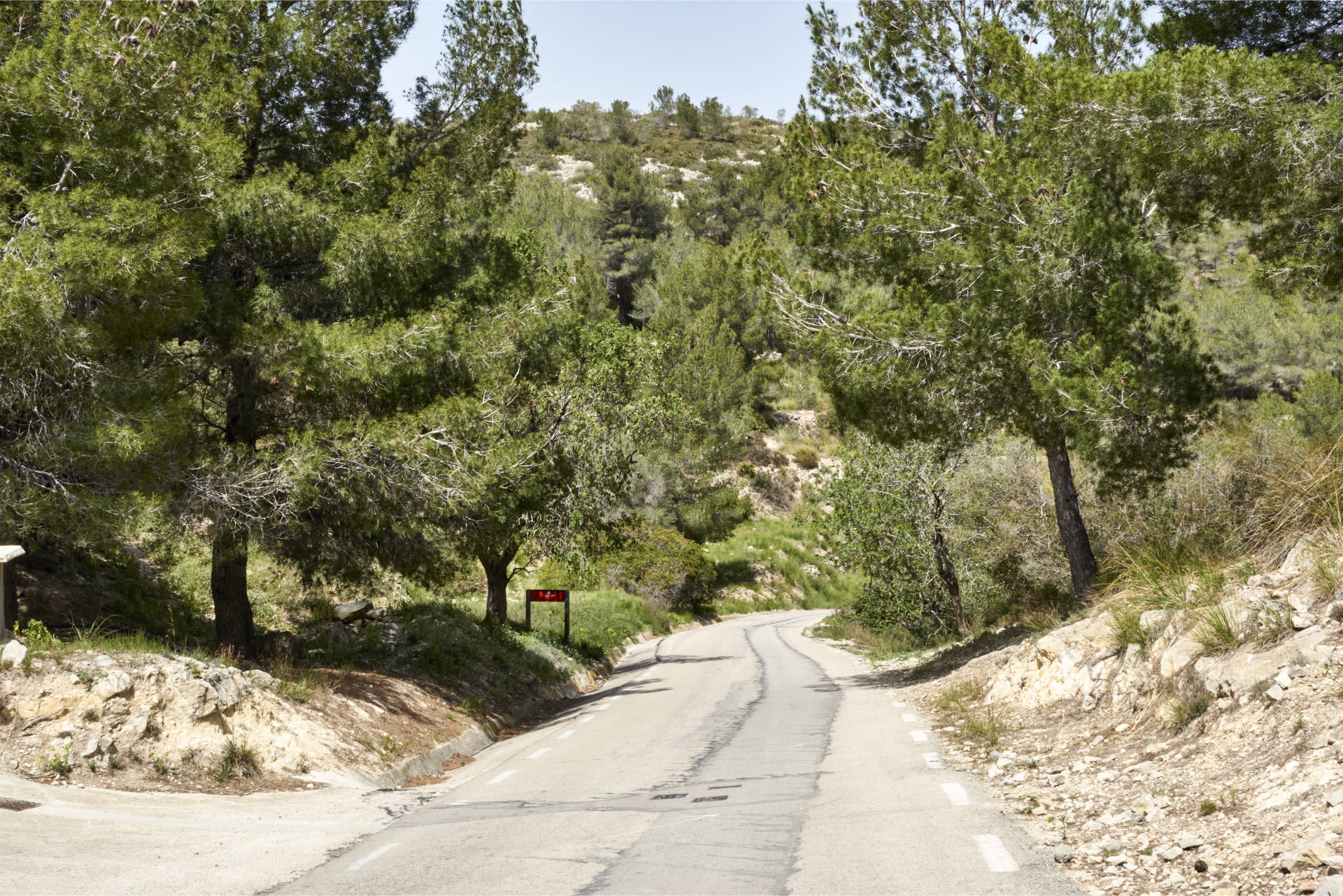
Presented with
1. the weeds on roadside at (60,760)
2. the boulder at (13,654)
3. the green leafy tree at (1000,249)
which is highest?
the green leafy tree at (1000,249)

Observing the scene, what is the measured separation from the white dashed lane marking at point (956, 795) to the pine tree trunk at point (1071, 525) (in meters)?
7.12

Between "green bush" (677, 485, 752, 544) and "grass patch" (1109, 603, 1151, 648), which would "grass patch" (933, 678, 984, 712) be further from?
"green bush" (677, 485, 752, 544)

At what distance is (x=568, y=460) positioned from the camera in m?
20.9

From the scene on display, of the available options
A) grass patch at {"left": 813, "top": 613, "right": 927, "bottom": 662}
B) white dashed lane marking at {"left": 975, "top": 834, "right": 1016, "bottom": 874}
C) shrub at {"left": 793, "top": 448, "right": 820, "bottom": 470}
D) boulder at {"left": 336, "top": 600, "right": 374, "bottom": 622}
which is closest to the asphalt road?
white dashed lane marking at {"left": 975, "top": 834, "right": 1016, "bottom": 874}

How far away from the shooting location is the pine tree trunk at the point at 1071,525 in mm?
14711

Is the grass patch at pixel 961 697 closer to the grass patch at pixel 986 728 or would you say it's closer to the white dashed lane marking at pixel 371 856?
the grass patch at pixel 986 728

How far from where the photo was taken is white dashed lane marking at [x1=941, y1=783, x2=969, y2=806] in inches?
307

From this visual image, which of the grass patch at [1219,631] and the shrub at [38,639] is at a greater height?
the shrub at [38,639]

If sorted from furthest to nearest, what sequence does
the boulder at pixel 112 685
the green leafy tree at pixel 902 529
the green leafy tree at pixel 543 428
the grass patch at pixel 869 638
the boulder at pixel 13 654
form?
1. the grass patch at pixel 869 638
2. the green leafy tree at pixel 902 529
3. the green leafy tree at pixel 543 428
4. the boulder at pixel 112 685
5. the boulder at pixel 13 654

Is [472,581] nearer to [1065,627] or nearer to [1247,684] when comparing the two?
[1065,627]

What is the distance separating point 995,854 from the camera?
625 cm

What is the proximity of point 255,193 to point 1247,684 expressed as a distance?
11895 millimetres

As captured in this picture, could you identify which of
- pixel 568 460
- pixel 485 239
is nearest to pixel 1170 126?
pixel 485 239

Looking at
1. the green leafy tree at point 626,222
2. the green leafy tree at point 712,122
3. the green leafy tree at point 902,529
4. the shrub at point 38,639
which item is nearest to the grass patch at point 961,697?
the green leafy tree at point 902,529
